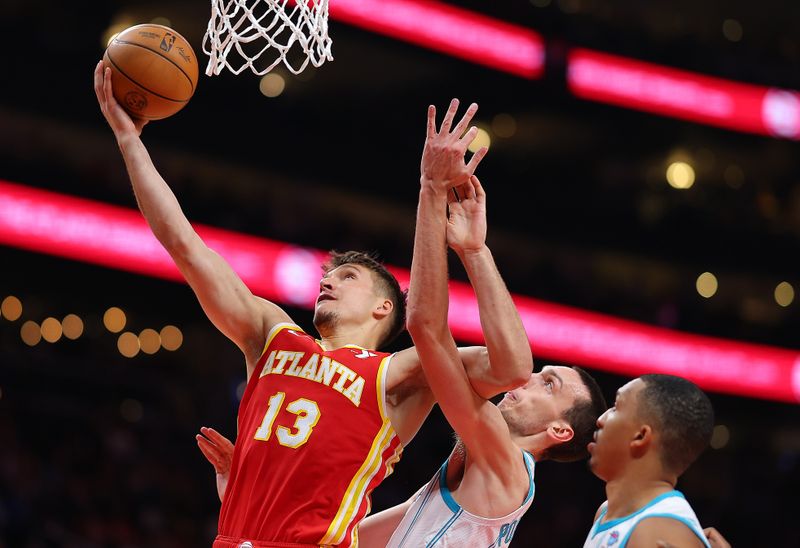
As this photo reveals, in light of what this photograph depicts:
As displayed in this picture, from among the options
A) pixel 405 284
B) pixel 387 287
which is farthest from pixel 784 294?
pixel 387 287

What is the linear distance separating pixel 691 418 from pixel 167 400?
10.4 meters

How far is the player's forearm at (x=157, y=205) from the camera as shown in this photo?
138 inches

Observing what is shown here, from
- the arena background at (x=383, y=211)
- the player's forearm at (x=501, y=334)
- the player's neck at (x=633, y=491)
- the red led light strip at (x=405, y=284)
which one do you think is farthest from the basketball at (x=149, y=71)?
the red led light strip at (x=405, y=284)

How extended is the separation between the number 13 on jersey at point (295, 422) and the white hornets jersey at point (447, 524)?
1.75 feet

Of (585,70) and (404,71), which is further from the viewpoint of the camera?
(404,71)

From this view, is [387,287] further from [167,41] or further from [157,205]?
[167,41]

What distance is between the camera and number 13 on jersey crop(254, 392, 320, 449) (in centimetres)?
343

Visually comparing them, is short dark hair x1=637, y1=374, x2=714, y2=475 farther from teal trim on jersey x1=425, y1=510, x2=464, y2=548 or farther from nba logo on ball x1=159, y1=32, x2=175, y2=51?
nba logo on ball x1=159, y1=32, x2=175, y2=51

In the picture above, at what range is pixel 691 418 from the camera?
3.11 m

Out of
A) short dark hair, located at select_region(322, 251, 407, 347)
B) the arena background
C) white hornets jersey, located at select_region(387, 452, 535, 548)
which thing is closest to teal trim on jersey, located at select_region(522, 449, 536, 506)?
white hornets jersey, located at select_region(387, 452, 535, 548)

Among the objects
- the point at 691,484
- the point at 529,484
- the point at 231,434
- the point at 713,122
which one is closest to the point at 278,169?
the point at 231,434

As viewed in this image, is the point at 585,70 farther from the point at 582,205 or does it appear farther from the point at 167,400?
the point at 167,400

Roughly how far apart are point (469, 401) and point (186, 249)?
1095mm

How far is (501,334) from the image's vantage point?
323cm
